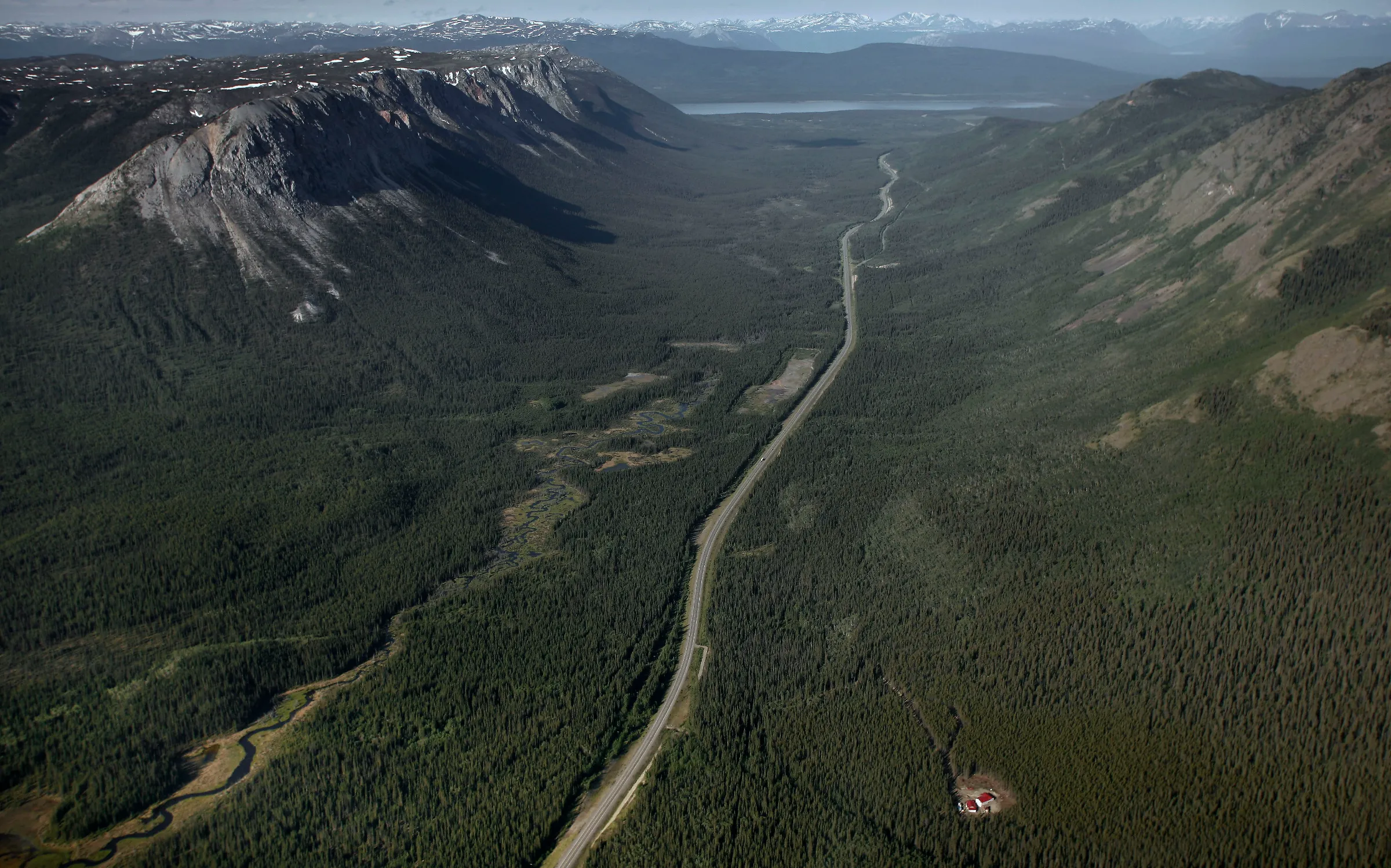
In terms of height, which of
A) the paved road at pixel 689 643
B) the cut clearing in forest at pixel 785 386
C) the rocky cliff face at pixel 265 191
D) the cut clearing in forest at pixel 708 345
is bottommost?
the paved road at pixel 689 643

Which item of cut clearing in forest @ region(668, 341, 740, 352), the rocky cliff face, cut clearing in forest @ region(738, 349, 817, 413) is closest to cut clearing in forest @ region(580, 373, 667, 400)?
cut clearing in forest @ region(668, 341, 740, 352)

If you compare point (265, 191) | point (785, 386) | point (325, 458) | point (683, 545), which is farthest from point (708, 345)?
point (265, 191)

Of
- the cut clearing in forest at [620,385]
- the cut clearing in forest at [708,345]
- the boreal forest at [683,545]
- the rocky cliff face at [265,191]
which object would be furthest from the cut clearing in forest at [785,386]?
the rocky cliff face at [265,191]

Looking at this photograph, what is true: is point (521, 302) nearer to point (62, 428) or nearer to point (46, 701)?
point (62, 428)

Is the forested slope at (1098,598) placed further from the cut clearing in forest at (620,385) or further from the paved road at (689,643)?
the cut clearing in forest at (620,385)

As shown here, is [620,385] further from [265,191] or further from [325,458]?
[265,191]
